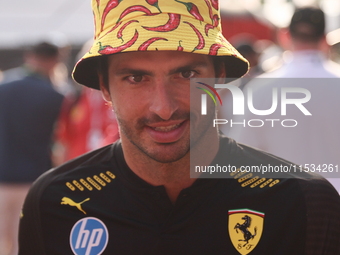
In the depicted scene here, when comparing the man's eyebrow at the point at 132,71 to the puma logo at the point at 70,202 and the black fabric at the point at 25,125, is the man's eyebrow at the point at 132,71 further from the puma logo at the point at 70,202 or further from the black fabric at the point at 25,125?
the black fabric at the point at 25,125

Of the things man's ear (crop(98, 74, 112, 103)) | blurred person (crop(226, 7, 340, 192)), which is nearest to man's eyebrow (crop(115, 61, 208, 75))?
man's ear (crop(98, 74, 112, 103))

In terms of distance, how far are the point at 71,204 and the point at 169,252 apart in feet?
1.89

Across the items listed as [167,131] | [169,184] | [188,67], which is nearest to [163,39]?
[188,67]

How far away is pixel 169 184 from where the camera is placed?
2051 millimetres

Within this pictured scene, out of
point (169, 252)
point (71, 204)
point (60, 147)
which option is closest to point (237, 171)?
point (169, 252)

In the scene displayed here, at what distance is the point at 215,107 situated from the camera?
7.02 ft

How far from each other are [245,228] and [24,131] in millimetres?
3502

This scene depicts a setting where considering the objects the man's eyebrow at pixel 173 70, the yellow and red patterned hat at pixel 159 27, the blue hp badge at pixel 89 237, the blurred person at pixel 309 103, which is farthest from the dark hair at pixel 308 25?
the blue hp badge at pixel 89 237

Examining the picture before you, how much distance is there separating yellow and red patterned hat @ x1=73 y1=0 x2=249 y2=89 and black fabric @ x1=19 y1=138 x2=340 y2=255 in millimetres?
547

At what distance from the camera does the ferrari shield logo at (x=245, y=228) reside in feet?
6.18

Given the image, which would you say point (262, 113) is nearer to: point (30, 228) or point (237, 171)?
point (237, 171)

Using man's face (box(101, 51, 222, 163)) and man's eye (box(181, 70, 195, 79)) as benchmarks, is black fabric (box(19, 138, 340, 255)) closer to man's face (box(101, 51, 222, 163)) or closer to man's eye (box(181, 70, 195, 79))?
man's face (box(101, 51, 222, 163))

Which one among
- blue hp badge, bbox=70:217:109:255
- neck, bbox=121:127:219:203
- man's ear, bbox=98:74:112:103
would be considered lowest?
blue hp badge, bbox=70:217:109:255

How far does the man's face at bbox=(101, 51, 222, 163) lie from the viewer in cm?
190
